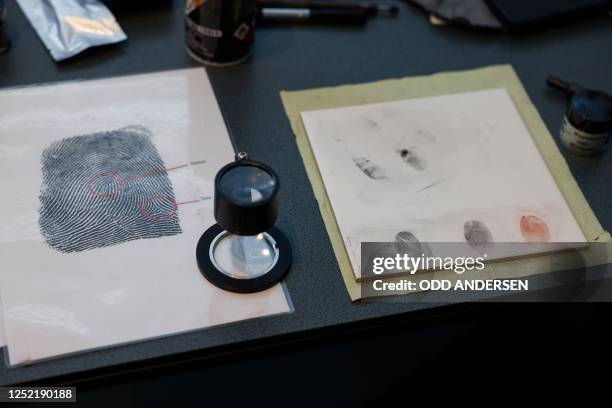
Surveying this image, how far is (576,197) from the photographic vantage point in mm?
790

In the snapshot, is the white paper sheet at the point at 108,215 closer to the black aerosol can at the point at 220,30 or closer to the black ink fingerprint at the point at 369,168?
the black aerosol can at the point at 220,30

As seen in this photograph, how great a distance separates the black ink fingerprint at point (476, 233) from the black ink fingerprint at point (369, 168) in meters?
0.10

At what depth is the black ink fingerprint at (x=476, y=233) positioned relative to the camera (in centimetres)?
74

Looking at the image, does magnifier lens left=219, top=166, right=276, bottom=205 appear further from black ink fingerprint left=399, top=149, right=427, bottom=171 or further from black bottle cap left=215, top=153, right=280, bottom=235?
black ink fingerprint left=399, top=149, right=427, bottom=171

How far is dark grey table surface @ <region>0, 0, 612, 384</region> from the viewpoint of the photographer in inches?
27.0

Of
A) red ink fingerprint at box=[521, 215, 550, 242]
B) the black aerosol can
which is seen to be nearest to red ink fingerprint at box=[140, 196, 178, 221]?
the black aerosol can

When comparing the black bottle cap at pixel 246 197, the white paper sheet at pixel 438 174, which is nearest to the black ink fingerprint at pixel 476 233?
the white paper sheet at pixel 438 174

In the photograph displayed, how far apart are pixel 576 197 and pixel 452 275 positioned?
7.2 inches

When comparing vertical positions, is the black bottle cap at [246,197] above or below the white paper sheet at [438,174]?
above

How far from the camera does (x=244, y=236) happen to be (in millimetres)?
703

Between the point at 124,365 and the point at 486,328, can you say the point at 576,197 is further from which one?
the point at 124,365

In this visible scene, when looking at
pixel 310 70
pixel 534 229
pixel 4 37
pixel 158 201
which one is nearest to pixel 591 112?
pixel 534 229

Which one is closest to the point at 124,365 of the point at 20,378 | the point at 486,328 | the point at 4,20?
the point at 20,378

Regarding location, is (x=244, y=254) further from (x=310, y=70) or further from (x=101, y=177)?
(x=310, y=70)
